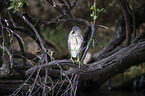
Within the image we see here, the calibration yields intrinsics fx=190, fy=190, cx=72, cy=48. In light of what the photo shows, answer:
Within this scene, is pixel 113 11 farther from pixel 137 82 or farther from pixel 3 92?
pixel 3 92

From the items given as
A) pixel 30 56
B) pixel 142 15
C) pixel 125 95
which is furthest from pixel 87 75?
pixel 142 15

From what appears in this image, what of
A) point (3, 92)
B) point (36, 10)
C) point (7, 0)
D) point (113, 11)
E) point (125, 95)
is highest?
point (36, 10)

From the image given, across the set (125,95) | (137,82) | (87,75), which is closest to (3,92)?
(87,75)

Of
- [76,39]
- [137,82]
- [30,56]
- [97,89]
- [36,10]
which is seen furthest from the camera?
[36,10]

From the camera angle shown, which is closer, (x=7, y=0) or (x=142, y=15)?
(x=7, y=0)

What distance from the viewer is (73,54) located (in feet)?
6.77

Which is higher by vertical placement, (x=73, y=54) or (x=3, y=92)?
(x=73, y=54)

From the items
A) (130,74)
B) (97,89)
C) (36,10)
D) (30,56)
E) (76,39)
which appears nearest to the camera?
(76,39)

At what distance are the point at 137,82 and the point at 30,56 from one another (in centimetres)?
307

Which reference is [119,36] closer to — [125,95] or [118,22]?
[118,22]

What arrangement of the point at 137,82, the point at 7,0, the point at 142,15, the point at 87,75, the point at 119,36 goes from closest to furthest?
the point at 87,75 < the point at 7,0 < the point at 142,15 < the point at 119,36 < the point at 137,82

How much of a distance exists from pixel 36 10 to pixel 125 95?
5.36m

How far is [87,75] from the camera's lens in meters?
2.37

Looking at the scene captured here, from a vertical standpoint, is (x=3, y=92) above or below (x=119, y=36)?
below
